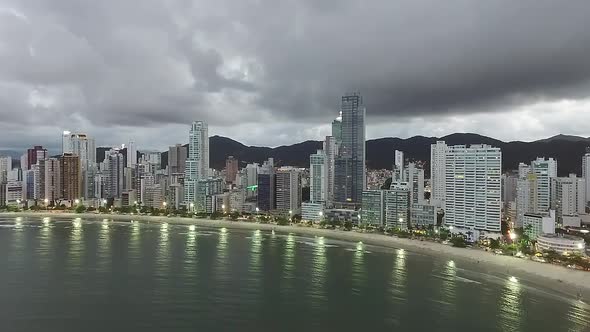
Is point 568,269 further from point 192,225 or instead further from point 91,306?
point 192,225

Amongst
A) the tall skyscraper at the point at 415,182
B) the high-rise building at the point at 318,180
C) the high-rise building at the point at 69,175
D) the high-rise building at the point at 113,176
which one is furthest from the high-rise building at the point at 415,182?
the high-rise building at the point at 69,175

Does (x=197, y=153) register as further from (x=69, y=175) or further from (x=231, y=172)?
(x=69, y=175)

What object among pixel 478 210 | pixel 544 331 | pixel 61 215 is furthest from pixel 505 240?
pixel 61 215

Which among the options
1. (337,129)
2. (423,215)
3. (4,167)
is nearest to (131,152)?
(4,167)

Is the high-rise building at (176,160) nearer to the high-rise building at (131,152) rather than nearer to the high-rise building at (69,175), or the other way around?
the high-rise building at (131,152)

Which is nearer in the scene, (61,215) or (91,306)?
(91,306)

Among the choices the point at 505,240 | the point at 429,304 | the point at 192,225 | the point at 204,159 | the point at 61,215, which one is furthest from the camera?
the point at 204,159

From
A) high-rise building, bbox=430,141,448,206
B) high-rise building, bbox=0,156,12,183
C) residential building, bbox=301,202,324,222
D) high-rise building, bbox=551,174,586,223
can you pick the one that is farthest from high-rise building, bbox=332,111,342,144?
high-rise building, bbox=0,156,12,183
